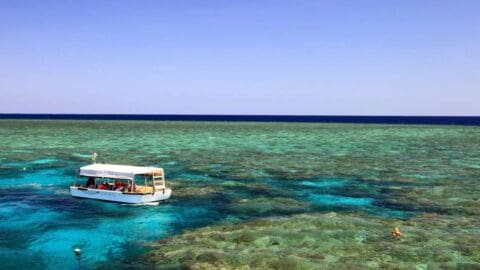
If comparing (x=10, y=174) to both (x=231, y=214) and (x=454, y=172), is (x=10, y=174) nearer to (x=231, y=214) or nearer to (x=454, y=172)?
(x=231, y=214)

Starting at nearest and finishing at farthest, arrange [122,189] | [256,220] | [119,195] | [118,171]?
1. [256,220]
2. [119,195]
3. [122,189]
4. [118,171]

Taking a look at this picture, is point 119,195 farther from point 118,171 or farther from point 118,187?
point 118,171

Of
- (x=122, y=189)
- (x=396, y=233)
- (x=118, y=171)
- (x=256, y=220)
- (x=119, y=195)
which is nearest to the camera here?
(x=396, y=233)

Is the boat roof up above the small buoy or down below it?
above

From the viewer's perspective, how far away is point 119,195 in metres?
39.4

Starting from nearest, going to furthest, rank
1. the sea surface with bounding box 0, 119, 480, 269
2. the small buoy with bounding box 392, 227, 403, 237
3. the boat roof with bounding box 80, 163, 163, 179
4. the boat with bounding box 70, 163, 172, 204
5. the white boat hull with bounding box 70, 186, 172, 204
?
the sea surface with bounding box 0, 119, 480, 269, the small buoy with bounding box 392, 227, 403, 237, the white boat hull with bounding box 70, 186, 172, 204, the boat with bounding box 70, 163, 172, 204, the boat roof with bounding box 80, 163, 163, 179

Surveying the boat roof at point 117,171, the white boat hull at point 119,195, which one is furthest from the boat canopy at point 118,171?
the white boat hull at point 119,195

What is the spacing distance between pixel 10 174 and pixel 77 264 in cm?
3540

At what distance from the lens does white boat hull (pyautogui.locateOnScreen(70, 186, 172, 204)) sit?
128ft

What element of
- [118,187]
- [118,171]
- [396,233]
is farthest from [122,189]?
[396,233]

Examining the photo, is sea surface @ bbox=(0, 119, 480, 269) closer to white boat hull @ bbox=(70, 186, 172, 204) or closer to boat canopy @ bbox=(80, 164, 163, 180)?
white boat hull @ bbox=(70, 186, 172, 204)

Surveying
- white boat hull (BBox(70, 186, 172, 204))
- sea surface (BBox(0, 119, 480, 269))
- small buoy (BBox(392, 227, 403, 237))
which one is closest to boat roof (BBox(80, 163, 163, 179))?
white boat hull (BBox(70, 186, 172, 204))

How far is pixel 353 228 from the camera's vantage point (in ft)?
101

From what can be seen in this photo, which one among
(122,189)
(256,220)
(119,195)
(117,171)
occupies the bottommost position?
(256,220)
